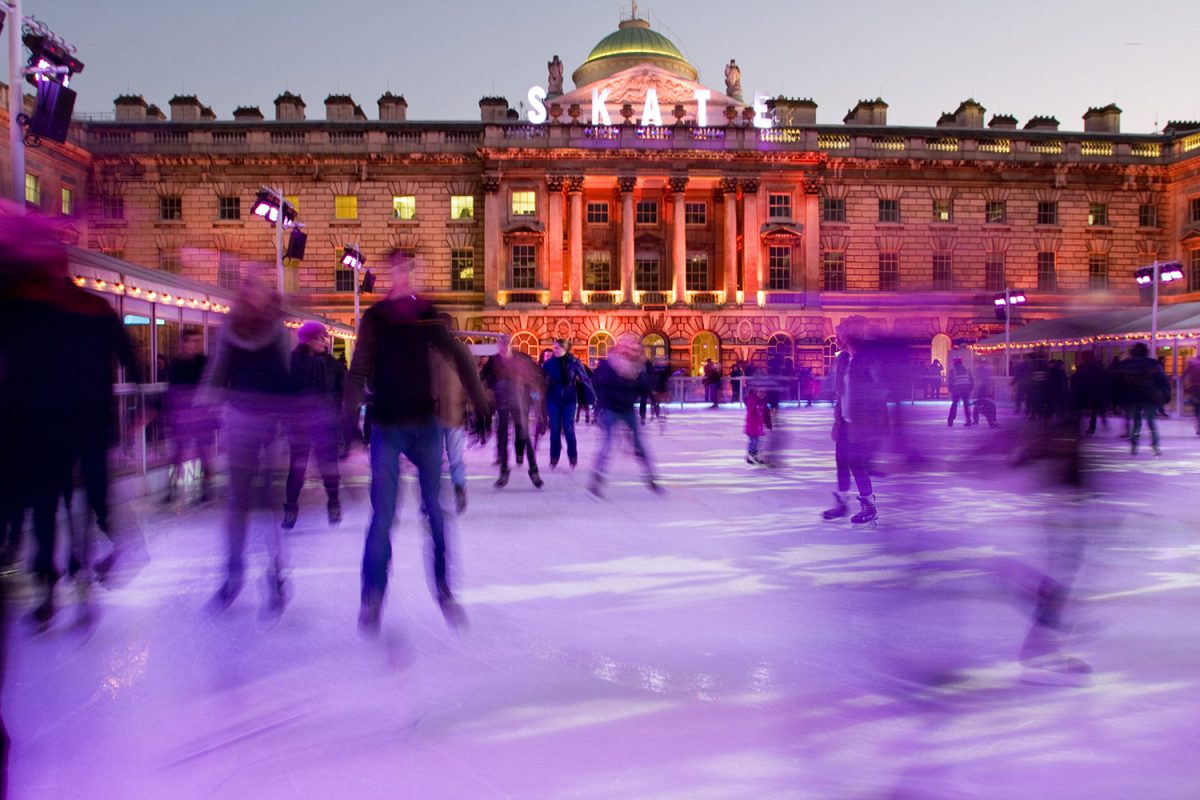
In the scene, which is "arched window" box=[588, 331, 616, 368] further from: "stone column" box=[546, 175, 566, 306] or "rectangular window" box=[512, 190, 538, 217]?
"rectangular window" box=[512, 190, 538, 217]

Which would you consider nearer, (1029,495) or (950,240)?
(1029,495)

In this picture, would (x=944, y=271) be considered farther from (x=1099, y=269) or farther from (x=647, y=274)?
(x=647, y=274)

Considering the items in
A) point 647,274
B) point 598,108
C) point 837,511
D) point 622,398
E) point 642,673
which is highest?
point 598,108

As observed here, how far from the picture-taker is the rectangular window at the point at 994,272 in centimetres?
4284

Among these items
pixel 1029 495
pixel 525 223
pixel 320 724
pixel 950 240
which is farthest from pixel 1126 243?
pixel 320 724

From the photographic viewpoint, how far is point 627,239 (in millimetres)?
41094

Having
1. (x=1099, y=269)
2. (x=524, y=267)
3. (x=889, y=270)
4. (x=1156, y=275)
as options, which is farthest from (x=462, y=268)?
(x=1099, y=269)

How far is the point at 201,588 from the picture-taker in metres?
5.32

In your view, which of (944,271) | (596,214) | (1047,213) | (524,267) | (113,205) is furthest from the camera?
(1047,213)

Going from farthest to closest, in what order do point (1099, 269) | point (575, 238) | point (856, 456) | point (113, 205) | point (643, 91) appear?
point (643, 91) → point (1099, 269) → point (575, 238) → point (113, 205) → point (856, 456)

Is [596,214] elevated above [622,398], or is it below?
above

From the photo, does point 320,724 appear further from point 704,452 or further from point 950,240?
point 950,240

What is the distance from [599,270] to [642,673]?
1568 inches

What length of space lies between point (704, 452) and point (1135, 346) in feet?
23.8
